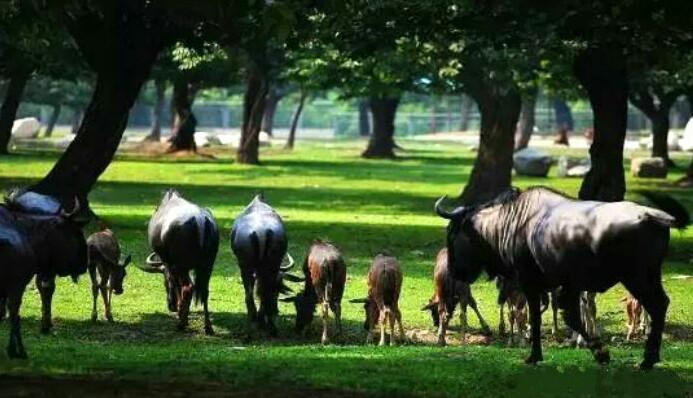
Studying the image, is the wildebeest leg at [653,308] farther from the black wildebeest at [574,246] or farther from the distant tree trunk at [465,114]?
the distant tree trunk at [465,114]

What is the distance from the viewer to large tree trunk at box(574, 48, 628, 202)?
2450 cm

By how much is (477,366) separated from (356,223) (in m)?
17.1

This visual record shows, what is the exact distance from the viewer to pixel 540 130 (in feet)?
382

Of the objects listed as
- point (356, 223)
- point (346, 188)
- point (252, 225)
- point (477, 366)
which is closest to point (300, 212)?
point (356, 223)

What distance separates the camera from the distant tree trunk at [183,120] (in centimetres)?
5709

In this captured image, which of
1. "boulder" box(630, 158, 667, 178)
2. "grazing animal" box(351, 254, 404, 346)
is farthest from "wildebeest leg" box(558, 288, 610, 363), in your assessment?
"boulder" box(630, 158, 667, 178)

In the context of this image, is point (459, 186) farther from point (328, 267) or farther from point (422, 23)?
point (328, 267)

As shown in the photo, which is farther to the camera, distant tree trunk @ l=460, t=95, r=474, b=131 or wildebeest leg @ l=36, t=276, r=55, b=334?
distant tree trunk @ l=460, t=95, r=474, b=131

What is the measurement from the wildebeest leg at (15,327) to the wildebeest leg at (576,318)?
4.72 metres

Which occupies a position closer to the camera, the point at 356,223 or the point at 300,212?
the point at 356,223

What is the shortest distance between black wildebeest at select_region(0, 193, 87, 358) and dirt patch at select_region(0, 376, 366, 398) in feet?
4.22

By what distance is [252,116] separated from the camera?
52281 mm

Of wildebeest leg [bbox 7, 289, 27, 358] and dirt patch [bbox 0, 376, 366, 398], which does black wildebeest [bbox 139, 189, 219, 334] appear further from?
dirt patch [bbox 0, 376, 366, 398]

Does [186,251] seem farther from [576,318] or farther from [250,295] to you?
[576,318]
